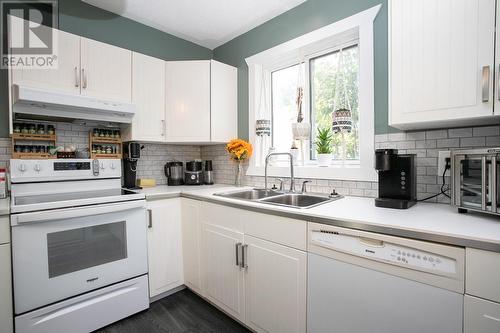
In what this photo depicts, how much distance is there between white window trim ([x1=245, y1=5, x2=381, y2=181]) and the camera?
1.73 meters

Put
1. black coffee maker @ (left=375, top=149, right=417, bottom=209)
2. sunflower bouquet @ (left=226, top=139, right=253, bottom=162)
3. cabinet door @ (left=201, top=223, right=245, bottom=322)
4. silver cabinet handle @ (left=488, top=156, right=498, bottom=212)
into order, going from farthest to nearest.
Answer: sunflower bouquet @ (left=226, top=139, right=253, bottom=162) → cabinet door @ (left=201, top=223, right=245, bottom=322) → black coffee maker @ (left=375, top=149, right=417, bottom=209) → silver cabinet handle @ (left=488, top=156, right=498, bottom=212)

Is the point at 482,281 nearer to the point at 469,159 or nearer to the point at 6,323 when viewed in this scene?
the point at 469,159

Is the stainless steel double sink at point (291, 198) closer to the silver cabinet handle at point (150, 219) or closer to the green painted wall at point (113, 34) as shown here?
the silver cabinet handle at point (150, 219)

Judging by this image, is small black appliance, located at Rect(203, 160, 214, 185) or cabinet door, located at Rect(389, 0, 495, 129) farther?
small black appliance, located at Rect(203, 160, 214, 185)

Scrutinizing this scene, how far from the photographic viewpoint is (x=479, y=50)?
1.09m

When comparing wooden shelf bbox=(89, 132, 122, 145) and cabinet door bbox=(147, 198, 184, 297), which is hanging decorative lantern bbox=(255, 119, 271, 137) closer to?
cabinet door bbox=(147, 198, 184, 297)

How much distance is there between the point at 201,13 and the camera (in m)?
2.32

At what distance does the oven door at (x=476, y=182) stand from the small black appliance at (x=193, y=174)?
2.15 meters

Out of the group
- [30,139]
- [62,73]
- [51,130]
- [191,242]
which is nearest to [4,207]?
[30,139]

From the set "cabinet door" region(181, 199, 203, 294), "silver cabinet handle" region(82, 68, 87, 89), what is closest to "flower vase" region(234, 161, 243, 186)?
"cabinet door" region(181, 199, 203, 294)

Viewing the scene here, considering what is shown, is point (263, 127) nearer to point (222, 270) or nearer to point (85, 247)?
point (222, 270)

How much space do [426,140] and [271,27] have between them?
171 centimetres

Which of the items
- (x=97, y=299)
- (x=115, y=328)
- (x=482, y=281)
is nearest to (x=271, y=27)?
(x=482, y=281)

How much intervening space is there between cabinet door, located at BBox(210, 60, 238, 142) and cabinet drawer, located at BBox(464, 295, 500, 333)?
2.15m
